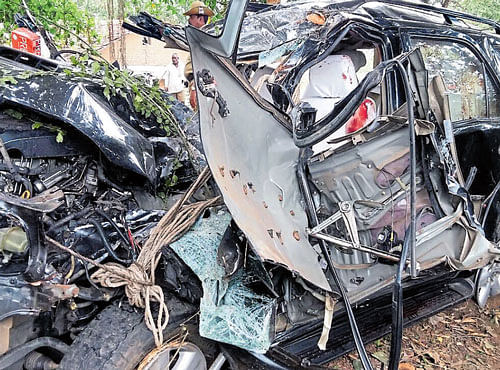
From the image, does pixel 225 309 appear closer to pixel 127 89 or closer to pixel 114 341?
pixel 114 341

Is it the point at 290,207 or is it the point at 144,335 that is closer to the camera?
the point at 144,335

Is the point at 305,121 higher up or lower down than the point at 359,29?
lower down

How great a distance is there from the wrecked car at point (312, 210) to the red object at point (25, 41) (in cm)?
202

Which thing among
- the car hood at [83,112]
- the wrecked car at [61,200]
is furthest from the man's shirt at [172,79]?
A: the car hood at [83,112]

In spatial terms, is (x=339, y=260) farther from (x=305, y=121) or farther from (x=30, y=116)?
(x=30, y=116)

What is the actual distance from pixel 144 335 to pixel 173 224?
58 cm

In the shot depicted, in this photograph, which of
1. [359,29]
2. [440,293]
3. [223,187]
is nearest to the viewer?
[223,187]

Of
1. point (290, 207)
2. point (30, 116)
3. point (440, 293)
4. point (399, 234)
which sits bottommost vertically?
point (440, 293)

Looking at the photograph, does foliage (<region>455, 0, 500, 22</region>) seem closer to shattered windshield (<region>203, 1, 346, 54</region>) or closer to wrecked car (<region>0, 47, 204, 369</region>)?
shattered windshield (<region>203, 1, 346, 54</region>)

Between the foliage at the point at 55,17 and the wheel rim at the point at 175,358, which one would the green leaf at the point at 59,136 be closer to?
the wheel rim at the point at 175,358

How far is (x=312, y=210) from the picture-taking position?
2365 millimetres

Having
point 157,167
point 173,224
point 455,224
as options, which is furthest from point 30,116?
point 455,224

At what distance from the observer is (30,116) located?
2426mm

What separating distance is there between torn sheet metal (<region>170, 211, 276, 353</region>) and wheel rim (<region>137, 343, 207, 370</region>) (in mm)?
191
